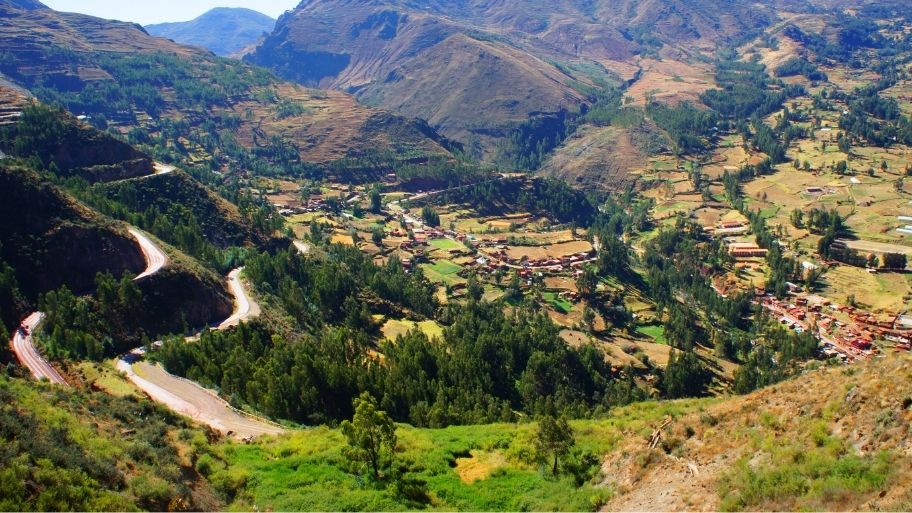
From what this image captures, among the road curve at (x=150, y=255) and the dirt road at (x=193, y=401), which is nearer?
the dirt road at (x=193, y=401)

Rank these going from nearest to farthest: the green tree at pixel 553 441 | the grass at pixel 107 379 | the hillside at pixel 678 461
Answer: the hillside at pixel 678 461 → the green tree at pixel 553 441 → the grass at pixel 107 379

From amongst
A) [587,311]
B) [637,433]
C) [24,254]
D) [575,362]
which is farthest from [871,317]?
[24,254]

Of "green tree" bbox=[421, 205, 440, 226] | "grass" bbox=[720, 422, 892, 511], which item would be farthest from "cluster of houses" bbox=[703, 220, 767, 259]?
"grass" bbox=[720, 422, 892, 511]

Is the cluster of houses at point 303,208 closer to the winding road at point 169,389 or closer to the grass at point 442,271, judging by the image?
the grass at point 442,271

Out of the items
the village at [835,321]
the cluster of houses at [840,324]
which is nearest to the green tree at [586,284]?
the village at [835,321]

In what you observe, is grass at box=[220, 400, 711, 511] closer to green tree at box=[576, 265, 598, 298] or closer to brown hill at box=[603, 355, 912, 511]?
brown hill at box=[603, 355, 912, 511]

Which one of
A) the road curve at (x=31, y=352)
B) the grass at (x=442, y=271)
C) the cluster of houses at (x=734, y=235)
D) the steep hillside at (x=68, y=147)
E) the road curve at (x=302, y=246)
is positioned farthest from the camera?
Result: the cluster of houses at (x=734, y=235)

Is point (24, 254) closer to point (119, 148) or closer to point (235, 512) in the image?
point (119, 148)
